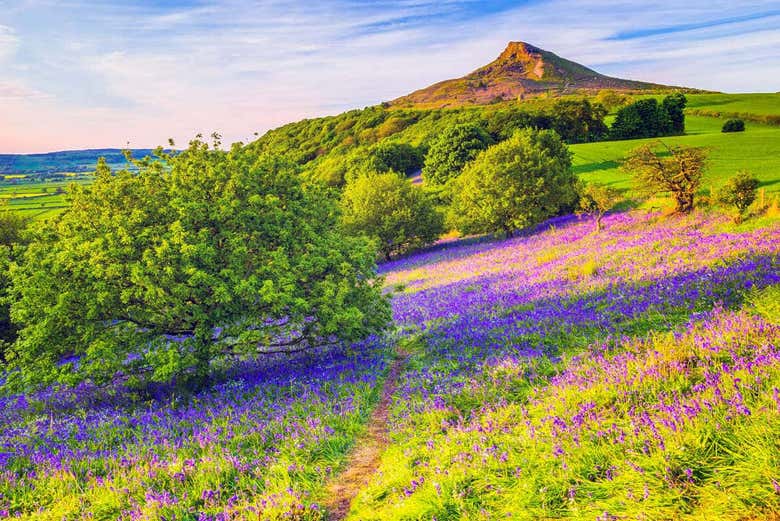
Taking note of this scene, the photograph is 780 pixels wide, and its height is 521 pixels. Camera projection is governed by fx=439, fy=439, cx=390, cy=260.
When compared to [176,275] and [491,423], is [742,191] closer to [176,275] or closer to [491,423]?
[491,423]

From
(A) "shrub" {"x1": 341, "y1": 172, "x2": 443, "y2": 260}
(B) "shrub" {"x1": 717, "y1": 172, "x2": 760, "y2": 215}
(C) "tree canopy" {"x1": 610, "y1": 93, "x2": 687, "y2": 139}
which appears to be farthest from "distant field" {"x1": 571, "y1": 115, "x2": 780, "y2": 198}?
(C) "tree canopy" {"x1": 610, "y1": 93, "x2": 687, "y2": 139}

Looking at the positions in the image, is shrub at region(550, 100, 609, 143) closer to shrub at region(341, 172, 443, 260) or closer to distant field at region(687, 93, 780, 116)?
distant field at region(687, 93, 780, 116)

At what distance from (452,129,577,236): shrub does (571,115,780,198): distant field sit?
4.63m

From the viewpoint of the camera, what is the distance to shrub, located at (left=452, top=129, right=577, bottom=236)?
3269 centimetres

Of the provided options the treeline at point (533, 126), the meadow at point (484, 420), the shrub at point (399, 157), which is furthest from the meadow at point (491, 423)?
the shrub at point (399, 157)

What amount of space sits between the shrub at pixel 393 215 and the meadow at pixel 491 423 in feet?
85.4

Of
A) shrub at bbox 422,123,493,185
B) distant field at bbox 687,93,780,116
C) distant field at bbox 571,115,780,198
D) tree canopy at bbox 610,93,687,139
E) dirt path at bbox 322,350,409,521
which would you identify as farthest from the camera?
distant field at bbox 687,93,780,116

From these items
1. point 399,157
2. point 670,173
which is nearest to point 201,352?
point 670,173

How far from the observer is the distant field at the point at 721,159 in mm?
32562

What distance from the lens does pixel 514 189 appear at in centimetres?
3247

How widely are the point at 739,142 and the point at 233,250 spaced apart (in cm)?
5870

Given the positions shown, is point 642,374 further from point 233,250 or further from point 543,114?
point 543,114

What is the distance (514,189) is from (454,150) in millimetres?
36348

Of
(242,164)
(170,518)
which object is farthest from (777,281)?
(242,164)
